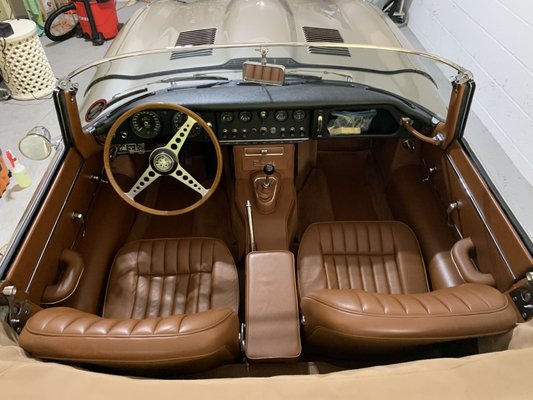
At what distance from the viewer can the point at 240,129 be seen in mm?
2062

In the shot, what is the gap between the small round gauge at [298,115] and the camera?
201 centimetres

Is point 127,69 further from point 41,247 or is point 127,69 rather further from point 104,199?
point 41,247

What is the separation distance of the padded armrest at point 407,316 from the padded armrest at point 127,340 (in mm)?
336

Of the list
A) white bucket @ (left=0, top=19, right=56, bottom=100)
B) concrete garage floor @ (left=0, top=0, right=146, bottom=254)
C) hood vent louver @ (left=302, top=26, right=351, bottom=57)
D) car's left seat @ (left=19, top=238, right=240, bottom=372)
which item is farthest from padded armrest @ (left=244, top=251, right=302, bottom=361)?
white bucket @ (left=0, top=19, right=56, bottom=100)

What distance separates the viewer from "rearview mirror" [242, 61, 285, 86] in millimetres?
1685

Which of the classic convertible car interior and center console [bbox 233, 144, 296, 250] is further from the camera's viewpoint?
center console [bbox 233, 144, 296, 250]

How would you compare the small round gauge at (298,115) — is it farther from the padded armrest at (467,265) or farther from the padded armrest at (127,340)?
the padded armrest at (127,340)

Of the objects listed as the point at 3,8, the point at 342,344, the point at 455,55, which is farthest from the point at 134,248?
the point at 3,8

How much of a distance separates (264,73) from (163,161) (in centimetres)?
54

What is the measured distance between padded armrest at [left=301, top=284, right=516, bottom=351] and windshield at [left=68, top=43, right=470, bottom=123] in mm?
1110

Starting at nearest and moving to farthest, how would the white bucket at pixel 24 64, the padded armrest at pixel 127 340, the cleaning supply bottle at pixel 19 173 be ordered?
the padded armrest at pixel 127 340, the cleaning supply bottle at pixel 19 173, the white bucket at pixel 24 64

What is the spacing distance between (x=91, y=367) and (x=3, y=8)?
5.15 m

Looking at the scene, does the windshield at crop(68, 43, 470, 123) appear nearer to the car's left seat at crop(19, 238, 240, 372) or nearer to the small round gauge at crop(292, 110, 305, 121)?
the small round gauge at crop(292, 110, 305, 121)

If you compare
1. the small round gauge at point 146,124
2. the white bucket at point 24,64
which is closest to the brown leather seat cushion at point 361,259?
the small round gauge at point 146,124
